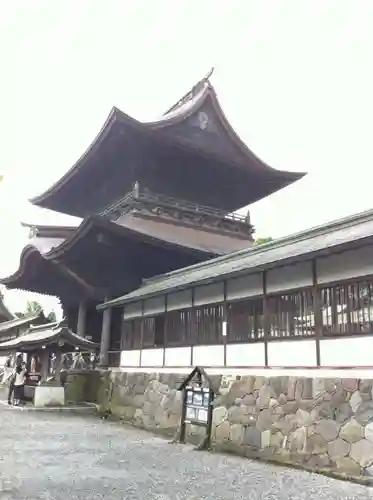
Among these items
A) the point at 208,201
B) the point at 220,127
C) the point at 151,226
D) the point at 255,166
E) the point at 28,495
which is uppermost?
the point at 220,127

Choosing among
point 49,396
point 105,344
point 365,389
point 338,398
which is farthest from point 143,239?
point 365,389

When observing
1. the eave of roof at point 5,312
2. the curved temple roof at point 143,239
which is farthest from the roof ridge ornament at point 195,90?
the eave of roof at point 5,312

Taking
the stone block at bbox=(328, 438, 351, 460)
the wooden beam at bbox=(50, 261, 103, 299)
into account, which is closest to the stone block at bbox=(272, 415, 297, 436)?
the stone block at bbox=(328, 438, 351, 460)

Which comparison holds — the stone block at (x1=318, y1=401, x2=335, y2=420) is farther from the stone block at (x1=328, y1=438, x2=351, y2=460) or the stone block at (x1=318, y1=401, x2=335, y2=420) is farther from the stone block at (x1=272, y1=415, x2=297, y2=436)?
the stone block at (x1=272, y1=415, x2=297, y2=436)

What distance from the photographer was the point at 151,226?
19.9m

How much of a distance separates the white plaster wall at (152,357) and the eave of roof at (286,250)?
64.8 inches

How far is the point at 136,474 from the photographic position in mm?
8016

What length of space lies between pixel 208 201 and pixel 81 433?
13380 mm

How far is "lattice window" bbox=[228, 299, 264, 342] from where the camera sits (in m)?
11.2

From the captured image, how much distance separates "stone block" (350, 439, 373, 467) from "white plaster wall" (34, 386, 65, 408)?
12.7 m

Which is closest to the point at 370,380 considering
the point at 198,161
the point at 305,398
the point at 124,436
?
the point at 305,398

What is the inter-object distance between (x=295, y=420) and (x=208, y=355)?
3.52 m

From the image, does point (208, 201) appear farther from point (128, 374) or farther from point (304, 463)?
point (304, 463)

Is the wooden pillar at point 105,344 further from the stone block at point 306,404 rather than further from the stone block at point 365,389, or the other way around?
the stone block at point 365,389
